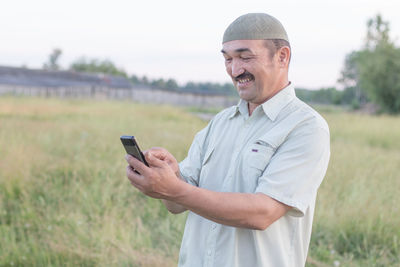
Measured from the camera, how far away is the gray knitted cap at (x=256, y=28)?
1.52 metres

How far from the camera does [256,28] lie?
4.98 feet

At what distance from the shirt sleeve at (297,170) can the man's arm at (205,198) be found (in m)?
0.05

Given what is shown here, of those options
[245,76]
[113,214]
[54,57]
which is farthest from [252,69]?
[54,57]

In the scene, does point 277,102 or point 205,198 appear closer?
point 205,198

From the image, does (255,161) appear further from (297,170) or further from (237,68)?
(237,68)

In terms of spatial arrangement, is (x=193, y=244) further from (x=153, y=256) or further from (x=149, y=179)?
(x=153, y=256)

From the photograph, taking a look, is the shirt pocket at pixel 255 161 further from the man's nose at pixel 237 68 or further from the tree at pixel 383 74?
the tree at pixel 383 74

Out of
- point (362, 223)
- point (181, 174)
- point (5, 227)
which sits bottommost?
point (5, 227)

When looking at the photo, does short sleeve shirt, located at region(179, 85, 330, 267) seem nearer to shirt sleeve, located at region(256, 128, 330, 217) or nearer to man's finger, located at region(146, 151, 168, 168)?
shirt sleeve, located at region(256, 128, 330, 217)

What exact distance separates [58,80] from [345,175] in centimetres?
2575

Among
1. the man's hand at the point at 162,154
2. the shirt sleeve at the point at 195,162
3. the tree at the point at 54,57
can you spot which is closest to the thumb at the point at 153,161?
the man's hand at the point at 162,154

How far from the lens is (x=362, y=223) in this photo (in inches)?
159

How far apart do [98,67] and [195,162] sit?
5045cm

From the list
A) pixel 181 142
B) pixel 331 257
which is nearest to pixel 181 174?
pixel 331 257
